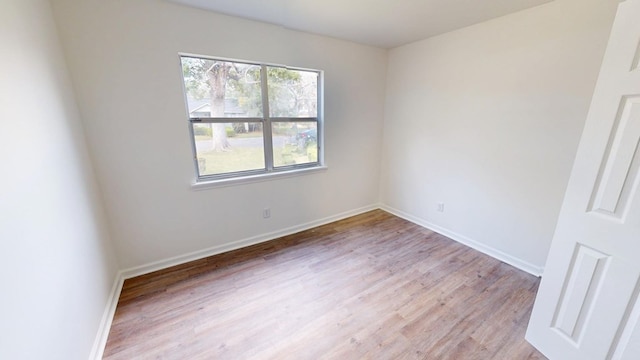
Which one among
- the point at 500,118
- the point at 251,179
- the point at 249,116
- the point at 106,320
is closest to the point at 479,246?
the point at 500,118

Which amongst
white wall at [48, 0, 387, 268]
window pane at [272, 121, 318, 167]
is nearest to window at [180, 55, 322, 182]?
window pane at [272, 121, 318, 167]

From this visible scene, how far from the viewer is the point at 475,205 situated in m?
2.76

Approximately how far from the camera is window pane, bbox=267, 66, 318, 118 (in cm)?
277

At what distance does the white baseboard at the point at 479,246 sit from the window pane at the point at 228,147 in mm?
2239

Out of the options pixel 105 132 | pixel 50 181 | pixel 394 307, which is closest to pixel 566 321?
pixel 394 307

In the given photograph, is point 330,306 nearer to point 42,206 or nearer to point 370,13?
point 42,206

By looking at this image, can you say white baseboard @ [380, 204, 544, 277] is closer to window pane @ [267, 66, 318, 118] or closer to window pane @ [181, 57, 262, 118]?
window pane @ [267, 66, 318, 118]

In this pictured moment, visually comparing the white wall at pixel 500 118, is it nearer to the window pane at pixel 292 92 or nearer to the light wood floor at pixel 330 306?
the light wood floor at pixel 330 306

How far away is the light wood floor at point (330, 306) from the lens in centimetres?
160

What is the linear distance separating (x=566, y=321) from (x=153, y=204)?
321 cm

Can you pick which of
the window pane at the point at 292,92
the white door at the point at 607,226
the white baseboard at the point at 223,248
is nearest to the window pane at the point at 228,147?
the window pane at the point at 292,92

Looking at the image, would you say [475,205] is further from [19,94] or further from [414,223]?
[19,94]

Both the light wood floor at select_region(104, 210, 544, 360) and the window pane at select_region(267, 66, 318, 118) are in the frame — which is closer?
the light wood floor at select_region(104, 210, 544, 360)

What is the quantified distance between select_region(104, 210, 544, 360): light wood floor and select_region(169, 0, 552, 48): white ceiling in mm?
2400
